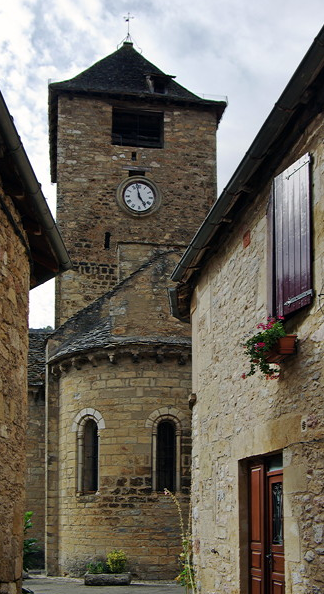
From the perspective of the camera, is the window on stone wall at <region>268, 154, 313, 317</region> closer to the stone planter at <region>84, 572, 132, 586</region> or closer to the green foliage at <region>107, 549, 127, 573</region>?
the stone planter at <region>84, 572, 132, 586</region>

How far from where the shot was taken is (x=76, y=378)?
744 inches

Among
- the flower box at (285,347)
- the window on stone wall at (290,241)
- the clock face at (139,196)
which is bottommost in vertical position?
the flower box at (285,347)

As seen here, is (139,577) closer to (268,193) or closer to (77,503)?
(77,503)

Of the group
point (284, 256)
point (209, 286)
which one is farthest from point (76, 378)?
point (284, 256)

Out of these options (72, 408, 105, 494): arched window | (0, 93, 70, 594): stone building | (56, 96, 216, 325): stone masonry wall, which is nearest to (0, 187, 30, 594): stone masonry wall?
(0, 93, 70, 594): stone building

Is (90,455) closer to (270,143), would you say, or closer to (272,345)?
(272,345)

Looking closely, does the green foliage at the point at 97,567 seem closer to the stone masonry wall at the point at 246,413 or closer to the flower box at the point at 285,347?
the stone masonry wall at the point at 246,413

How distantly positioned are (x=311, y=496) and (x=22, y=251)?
401 cm

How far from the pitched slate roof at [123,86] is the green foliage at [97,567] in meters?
14.9

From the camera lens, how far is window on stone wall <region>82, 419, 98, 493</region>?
18.5 metres

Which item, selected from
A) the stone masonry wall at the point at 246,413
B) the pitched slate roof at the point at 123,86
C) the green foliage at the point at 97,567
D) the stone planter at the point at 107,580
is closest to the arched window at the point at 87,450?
the green foliage at the point at 97,567

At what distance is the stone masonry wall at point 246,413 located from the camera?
276 inches

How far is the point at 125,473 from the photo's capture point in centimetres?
1777

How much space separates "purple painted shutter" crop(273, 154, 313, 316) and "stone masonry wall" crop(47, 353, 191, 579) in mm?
10488
